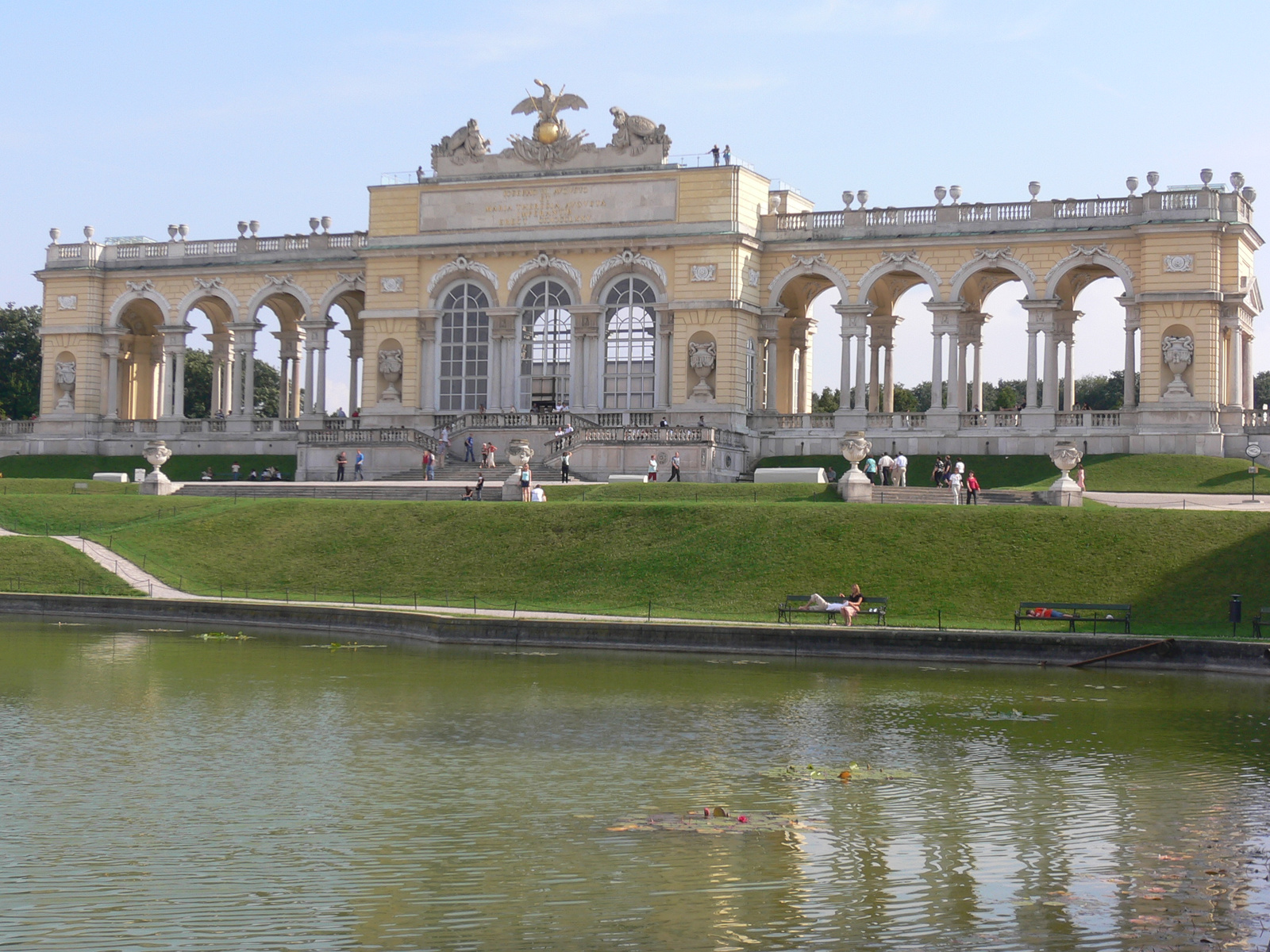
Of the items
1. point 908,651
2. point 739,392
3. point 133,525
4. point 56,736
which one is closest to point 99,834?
point 56,736

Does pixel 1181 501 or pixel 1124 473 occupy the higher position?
pixel 1124 473

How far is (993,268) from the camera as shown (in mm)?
61656

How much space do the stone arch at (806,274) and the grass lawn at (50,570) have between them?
31.6 m

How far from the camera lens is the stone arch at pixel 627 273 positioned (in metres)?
63.7

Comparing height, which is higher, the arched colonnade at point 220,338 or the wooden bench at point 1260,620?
the arched colonnade at point 220,338

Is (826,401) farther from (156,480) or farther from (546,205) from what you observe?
(156,480)

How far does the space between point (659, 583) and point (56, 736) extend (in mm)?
19209

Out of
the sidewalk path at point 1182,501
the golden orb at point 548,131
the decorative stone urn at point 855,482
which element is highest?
the golden orb at point 548,131

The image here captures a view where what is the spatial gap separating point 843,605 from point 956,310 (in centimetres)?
3077

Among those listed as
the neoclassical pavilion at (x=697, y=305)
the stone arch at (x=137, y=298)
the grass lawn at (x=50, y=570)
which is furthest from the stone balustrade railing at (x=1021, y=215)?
the grass lawn at (x=50, y=570)

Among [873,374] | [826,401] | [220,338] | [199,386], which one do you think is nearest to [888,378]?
[873,374]

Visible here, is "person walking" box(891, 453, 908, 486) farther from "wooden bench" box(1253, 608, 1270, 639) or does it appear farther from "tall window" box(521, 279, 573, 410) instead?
"wooden bench" box(1253, 608, 1270, 639)

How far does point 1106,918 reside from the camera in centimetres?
1339

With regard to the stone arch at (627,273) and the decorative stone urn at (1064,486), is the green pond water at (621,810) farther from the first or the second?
the stone arch at (627,273)
